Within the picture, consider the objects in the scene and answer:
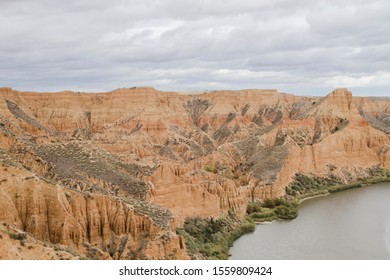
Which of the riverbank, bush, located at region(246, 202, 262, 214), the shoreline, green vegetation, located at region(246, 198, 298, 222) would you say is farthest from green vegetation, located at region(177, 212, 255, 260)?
the shoreline

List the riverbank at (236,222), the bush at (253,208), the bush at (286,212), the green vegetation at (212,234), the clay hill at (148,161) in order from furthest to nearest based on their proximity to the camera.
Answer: the bush at (253,208) → the bush at (286,212) → the riverbank at (236,222) → the green vegetation at (212,234) → the clay hill at (148,161)

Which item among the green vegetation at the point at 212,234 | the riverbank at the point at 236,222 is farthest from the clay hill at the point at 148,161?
the riverbank at the point at 236,222

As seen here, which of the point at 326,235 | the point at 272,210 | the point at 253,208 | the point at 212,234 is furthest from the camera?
the point at 253,208

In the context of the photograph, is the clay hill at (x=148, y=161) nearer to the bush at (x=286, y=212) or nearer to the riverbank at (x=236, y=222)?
the riverbank at (x=236, y=222)

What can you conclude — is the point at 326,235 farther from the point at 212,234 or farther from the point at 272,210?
the point at 212,234

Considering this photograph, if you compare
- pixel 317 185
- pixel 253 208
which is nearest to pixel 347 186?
pixel 317 185

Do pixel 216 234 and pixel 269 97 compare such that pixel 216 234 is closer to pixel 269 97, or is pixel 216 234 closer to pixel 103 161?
pixel 103 161

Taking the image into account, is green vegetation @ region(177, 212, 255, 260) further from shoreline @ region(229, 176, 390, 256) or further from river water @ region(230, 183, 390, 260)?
shoreline @ region(229, 176, 390, 256)
